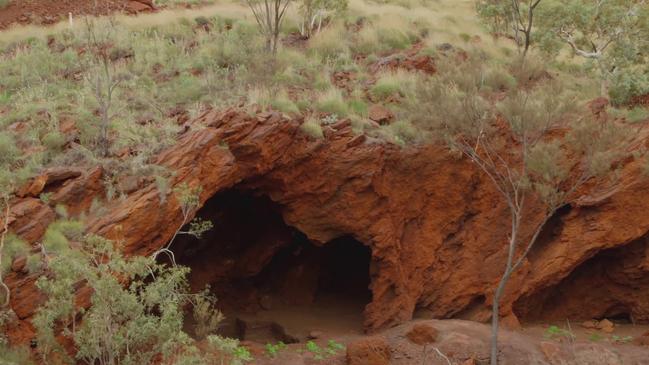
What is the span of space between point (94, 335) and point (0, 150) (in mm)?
3921

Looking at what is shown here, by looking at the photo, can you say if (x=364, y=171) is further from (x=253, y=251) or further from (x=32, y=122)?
(x=32, y=122)

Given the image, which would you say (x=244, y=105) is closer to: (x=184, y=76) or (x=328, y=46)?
(x=184, y=76)

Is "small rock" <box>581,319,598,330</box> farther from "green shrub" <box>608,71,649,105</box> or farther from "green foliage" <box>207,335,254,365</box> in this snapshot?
"green foliage" <box>207,335,254,365</box>

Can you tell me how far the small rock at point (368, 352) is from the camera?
11.6 meters

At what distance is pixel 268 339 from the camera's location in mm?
13938

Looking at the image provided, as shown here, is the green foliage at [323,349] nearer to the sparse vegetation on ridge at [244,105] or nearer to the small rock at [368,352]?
the sparse vegetation on ridge at [244,105]

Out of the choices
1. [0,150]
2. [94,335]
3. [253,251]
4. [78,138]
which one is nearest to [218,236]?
[253,251]

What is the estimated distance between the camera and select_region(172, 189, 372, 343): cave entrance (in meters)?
14.4

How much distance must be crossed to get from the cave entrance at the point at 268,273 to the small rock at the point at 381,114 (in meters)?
2.76

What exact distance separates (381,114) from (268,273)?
15.2ft

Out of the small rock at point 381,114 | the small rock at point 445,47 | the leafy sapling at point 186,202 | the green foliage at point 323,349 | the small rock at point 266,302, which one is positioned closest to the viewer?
the leafy sapling at point 186,202

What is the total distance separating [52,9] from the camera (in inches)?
797

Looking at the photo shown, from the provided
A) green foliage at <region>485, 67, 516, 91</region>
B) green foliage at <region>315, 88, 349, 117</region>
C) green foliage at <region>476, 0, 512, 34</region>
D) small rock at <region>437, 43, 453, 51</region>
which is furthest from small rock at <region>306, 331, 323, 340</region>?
green foliage at <region>476, 0, 512, 34</region>

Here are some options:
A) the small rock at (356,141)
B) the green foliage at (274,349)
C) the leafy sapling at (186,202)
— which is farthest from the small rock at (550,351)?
the leafy sapling at (186,202)
